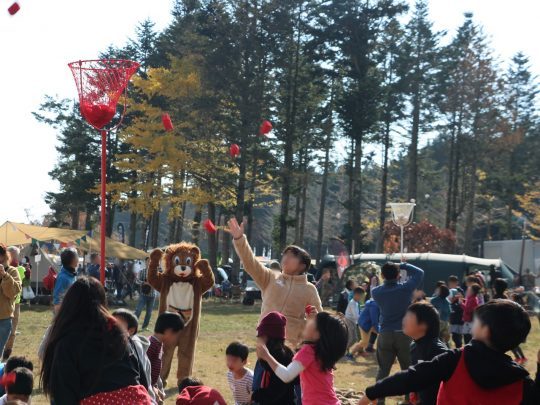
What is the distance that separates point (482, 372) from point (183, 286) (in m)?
6.61

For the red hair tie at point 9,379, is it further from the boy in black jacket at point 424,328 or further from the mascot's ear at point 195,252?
the mascot's ear at point 195,252

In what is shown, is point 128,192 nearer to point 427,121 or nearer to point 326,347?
point 427,121

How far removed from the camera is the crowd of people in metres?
3.75

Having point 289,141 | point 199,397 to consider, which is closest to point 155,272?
point 199,397

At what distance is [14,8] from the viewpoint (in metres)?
7.33

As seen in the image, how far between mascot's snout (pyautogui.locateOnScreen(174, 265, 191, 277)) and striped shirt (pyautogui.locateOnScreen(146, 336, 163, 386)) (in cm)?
402

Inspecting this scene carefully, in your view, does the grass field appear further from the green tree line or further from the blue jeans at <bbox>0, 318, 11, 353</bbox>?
the green tree line

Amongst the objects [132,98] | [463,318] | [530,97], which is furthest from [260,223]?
[463,318]

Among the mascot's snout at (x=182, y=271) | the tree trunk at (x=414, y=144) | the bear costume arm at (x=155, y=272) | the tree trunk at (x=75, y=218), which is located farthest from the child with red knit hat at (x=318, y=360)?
the tree trunk at (x=75, y=218)

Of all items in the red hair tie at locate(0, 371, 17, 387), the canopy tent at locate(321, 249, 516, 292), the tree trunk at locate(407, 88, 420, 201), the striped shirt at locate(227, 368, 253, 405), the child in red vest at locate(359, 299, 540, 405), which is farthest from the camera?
the tree trunk at locate(407, 88, 420, 201)

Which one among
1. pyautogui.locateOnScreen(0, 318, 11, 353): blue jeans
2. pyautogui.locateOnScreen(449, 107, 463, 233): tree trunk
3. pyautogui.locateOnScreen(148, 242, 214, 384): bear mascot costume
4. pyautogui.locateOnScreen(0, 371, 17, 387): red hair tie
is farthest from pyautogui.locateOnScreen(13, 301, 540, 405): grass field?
pyautogui.locateOnScreen(449, 107, 463, 233): tree trunk

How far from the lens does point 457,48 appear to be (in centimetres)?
4206

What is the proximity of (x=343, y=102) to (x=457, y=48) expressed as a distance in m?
10.3

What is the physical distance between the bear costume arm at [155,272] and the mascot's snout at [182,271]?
0.26 m
